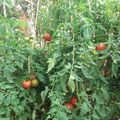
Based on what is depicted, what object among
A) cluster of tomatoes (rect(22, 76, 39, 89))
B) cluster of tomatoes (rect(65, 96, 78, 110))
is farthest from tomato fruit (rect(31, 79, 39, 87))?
cluster of tomatoes (rect(65, 96, 78, 110))

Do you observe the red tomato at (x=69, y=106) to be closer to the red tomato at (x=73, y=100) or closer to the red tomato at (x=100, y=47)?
the red tomato at (x=73, y=100)

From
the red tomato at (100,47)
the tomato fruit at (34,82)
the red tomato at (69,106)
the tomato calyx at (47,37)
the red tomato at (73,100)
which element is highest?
the tomato calyx at (47,37)

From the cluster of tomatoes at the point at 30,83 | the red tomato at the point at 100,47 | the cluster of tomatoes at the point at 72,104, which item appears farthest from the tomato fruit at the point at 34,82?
the red tomato at the point at 100,47

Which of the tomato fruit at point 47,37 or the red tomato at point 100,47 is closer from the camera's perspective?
the red tomato at point 100,47

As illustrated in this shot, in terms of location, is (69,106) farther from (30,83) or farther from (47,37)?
(47,37)

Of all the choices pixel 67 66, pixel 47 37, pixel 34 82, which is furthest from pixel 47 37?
pixel 67 66

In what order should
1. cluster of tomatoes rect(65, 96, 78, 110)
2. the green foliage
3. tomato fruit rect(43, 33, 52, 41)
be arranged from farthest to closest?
tomato fruit rect(43, 33, 52, 41) < cluster of tomatoes rect(65, 96, 78, 110) < the green foliage

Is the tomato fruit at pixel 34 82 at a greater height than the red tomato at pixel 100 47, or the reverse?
the red tomato at pixel 100 47

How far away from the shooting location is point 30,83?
2359 millimetres

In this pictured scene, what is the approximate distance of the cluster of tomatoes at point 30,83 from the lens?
7.68 ft

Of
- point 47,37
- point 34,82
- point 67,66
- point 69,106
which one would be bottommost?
point 69,106

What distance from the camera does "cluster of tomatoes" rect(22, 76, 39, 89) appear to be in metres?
2.34

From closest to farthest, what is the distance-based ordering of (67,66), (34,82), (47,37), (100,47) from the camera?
(67,66), (100,47), (34,82), (47,37)

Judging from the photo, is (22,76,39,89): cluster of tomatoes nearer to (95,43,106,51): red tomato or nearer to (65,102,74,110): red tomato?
(65,102,74,110): red tomato
